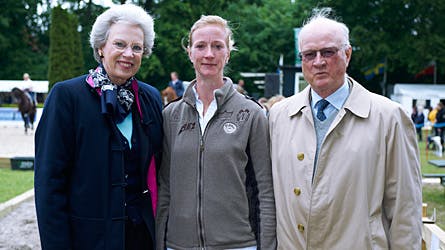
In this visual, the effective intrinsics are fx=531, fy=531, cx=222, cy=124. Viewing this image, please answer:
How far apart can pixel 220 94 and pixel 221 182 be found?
1.71ft

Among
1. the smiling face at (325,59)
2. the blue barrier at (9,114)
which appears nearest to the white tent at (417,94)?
the blue barrier at (9,114)

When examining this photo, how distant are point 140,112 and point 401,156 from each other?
147 cm

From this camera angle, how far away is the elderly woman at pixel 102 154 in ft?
9.20

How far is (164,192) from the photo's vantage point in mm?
3236

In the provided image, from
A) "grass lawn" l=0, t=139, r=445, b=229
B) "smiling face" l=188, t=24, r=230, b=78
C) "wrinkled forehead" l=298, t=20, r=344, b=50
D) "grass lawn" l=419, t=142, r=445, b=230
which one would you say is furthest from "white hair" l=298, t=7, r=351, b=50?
"grass lawn" l=0, t=139, r=445, b=229

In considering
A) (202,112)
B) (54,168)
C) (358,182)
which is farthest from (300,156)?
(54,168)

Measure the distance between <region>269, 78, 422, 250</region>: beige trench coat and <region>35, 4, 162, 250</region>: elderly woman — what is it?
0.85 m

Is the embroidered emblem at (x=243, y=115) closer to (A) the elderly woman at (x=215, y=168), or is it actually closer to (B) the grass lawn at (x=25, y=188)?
(A) the elderly woman at (x=215, y=168)

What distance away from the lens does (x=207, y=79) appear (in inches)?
125

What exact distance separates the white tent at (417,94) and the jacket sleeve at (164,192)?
28.1 m

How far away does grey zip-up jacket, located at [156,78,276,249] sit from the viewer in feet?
9.95

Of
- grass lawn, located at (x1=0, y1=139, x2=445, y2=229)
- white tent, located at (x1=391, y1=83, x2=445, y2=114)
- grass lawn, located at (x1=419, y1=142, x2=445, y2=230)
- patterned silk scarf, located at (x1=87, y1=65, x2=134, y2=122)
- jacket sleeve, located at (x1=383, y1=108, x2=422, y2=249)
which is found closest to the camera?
jacket sleeve, located at (x1=383, y1=108, x2=422, y2=249)

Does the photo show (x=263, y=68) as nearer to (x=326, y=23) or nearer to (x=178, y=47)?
(x=178, y=47)

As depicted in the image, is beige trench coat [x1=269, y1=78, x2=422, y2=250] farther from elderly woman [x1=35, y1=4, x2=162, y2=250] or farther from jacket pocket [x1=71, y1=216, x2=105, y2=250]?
jacket pocket [x1=71, y1=216, x2=105, y2=250]
